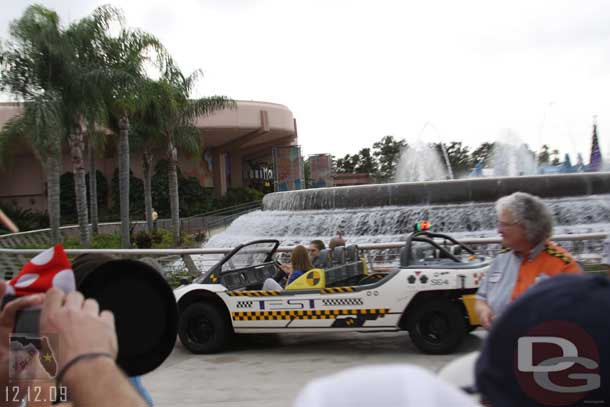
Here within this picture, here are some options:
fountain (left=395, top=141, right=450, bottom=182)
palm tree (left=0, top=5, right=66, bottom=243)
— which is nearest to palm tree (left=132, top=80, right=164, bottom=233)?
palm tree (left=0, top=5, right=66, bottom=243)

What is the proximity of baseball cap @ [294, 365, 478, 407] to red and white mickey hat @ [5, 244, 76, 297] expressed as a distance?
3.02ft

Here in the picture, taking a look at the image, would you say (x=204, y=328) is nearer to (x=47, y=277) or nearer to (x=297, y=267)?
(x=297, y=267)

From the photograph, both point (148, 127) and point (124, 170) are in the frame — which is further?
point (148, 127)

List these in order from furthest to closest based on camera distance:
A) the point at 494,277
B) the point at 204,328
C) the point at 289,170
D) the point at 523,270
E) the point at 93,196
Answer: the point at 289,170, the point at 93,196, the point at 204,328, the point at 494,277, the point at 523,270

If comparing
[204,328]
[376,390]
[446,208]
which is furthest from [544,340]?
[446,208]

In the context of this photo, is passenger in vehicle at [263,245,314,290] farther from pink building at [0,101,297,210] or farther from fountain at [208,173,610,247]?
pink building at [0,101,297,210]

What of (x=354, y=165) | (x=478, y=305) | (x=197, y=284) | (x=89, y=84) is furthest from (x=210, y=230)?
(x=354, y=165)

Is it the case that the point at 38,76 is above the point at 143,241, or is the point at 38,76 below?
above

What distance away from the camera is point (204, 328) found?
7148 millimetres

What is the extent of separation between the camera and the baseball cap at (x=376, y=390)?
2.50 feet

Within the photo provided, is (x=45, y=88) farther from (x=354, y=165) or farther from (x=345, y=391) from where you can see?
(x=354, y=165)

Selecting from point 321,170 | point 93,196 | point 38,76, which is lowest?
point 93,196

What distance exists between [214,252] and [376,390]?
8.84 m

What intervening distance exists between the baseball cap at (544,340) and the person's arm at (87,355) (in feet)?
2.48
